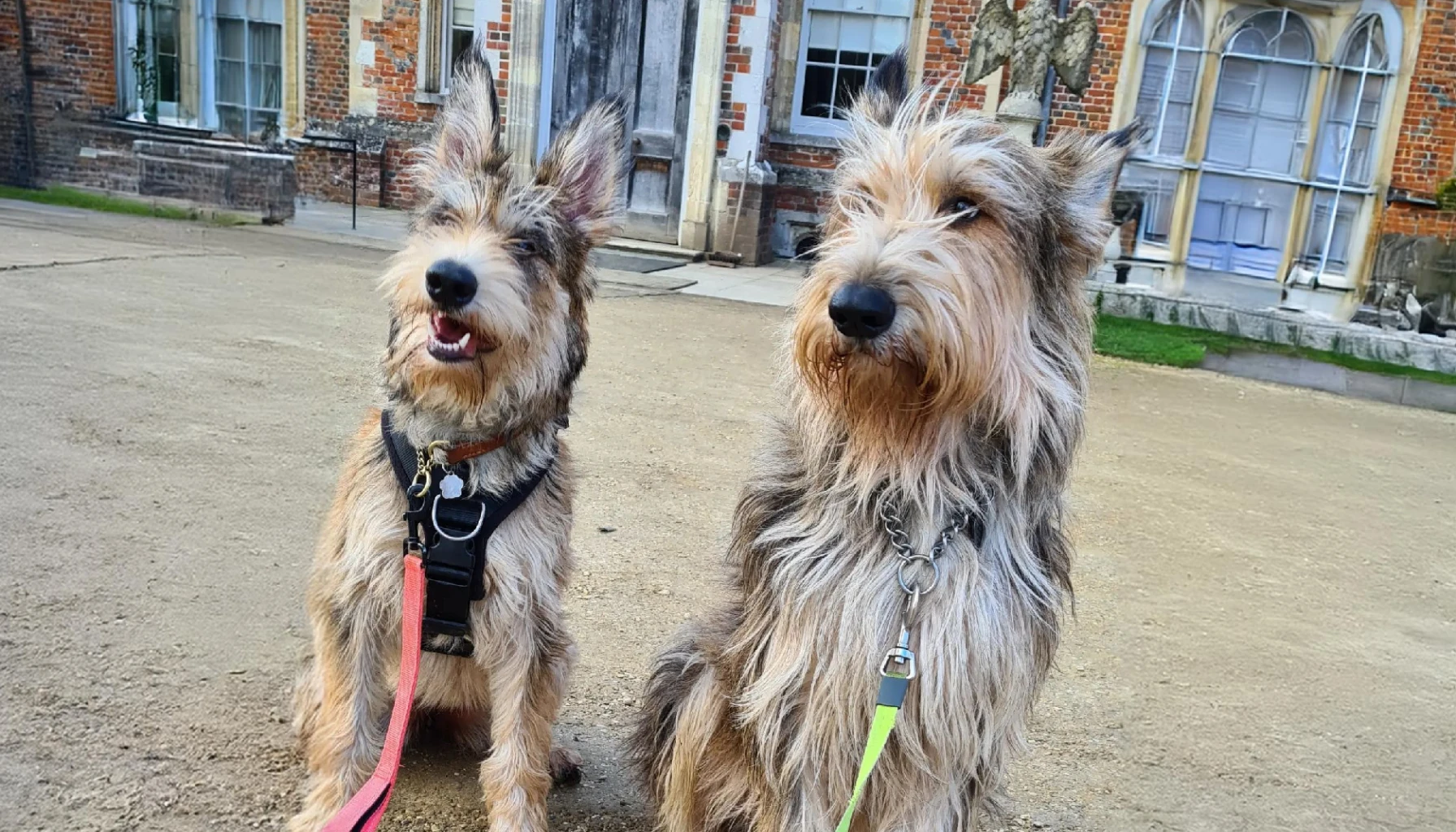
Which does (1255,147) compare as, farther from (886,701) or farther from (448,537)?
(448,537)

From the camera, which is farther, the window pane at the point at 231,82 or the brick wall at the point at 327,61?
the window pane at the point at 231,82

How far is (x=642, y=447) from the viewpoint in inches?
237

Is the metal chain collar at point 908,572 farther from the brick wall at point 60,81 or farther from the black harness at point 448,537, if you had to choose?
the brick wall at point 60,81

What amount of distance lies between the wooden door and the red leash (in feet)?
39.2

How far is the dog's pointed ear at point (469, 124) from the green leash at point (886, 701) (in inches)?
67.6

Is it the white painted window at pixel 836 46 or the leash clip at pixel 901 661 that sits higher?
the white painted window at pixel 836 46

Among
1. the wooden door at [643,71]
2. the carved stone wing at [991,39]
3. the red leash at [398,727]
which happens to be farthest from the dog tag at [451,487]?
the wooden door at [643,71]

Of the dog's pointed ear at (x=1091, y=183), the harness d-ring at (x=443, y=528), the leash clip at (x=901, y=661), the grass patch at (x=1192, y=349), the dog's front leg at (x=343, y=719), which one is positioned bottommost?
the dog's front leg at (x=343, y=719)

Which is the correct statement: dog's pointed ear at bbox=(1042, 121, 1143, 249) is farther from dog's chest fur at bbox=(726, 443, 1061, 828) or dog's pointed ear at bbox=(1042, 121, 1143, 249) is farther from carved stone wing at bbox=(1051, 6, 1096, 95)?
carved stone wing at bbox=(1051, 6, 1096, 95)

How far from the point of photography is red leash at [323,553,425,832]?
2.04m

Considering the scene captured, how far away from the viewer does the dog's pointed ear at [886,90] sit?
7.81 feet

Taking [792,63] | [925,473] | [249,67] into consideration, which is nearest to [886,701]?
[925,473]

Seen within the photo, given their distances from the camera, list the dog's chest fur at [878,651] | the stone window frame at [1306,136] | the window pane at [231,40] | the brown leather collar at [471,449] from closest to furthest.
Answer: the dog's chest fur at [878,651] → the brown leather collar at [471,449] → the stone window frame at [1306,136] → the window pane at [231,40]

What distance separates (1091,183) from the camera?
226cm
